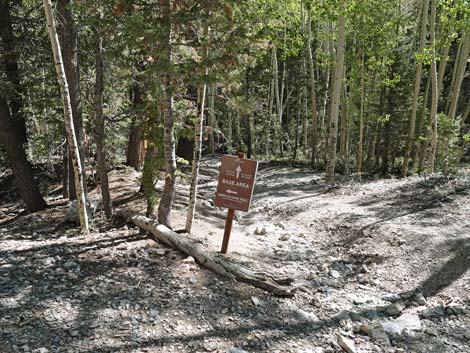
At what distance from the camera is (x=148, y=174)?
6.66 m

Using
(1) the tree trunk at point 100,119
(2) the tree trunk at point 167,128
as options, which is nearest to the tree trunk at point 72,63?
(1) the tree trunk at point 100,119

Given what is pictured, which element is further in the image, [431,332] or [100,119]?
[100,119]

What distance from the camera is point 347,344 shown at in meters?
3.88

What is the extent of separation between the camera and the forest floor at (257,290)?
3848 mm

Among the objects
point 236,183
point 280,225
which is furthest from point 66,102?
point 280,225

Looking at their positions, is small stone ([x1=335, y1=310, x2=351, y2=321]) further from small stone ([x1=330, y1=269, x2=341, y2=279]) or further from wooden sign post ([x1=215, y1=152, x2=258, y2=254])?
wooden sign post ([x1=215, y1=152, x2=258, y2=254])

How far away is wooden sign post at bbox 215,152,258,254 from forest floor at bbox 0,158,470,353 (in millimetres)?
942

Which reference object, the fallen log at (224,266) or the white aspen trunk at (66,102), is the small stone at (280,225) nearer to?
the fallen log at (224,266)

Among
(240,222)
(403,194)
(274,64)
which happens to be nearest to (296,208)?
(240,222)

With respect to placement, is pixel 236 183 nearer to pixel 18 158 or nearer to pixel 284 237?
A: pixel 284 237

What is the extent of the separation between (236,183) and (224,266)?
4.20ft

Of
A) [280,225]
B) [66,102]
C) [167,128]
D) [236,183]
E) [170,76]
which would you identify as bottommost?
[280,225]

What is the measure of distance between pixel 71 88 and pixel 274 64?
14.4m

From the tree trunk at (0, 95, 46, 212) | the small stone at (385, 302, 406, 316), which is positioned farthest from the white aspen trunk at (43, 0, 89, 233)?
the small stone at (385, 302, 406, 316)
